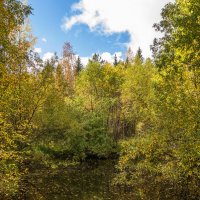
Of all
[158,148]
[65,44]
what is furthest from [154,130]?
[65,44]

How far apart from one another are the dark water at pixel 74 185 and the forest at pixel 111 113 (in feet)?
3.53

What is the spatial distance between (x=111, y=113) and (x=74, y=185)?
115 ft

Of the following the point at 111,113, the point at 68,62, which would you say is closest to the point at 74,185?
the point at 111,113

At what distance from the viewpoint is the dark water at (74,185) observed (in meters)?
25.8

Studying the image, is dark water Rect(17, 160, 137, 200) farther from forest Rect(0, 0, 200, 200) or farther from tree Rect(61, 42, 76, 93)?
tree Rect(61, 42, 76, 93)

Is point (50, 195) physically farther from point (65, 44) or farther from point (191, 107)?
point (65, 44)

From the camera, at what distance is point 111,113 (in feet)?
213

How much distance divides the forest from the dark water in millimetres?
1076

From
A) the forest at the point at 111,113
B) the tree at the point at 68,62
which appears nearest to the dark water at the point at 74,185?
the forest at the point at 111,113

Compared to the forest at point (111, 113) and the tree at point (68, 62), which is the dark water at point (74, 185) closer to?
the forest at point (111, 113)

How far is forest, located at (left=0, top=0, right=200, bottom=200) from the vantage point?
1730 centimetres

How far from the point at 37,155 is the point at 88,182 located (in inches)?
312

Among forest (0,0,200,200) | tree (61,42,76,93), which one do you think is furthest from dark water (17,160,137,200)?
tree (61,42,76,93)

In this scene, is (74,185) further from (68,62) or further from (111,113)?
(68,62)
